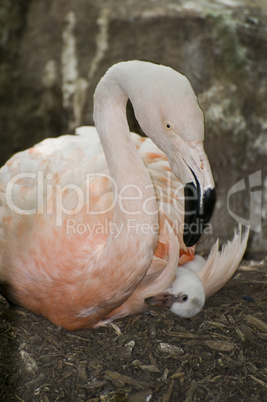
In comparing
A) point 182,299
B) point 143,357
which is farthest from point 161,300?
point 143,357

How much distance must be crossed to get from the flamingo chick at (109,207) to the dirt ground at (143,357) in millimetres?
110

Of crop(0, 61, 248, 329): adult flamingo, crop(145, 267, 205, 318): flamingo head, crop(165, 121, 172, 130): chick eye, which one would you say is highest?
crop(165, 121, 172, 130): chick eye

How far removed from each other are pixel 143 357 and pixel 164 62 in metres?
2.14

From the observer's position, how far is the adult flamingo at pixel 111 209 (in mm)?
1865

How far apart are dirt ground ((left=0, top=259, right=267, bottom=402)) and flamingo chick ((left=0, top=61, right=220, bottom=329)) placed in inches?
4.3

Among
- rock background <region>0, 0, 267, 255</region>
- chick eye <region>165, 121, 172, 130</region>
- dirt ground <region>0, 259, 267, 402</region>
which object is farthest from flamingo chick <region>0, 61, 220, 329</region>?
rock background <region>0, 0, 267, 255</region>

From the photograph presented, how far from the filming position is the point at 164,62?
347 cm

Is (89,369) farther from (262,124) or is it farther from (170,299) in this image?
(262,124)

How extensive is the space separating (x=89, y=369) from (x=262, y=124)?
2120 millimetres

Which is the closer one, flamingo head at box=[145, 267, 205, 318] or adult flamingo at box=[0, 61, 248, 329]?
adult flamingo at box=[0, 61, 248, 329]

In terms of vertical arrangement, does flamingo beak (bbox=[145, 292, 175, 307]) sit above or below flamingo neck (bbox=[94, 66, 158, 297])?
below

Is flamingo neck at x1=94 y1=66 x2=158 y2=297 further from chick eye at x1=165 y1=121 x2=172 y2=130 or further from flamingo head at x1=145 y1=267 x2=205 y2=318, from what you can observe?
flamingo head at x1=145 y1=267 x2=205 y2=318

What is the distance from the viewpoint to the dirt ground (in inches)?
84.0

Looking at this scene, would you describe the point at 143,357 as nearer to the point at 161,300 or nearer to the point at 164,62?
the point at 161,300
